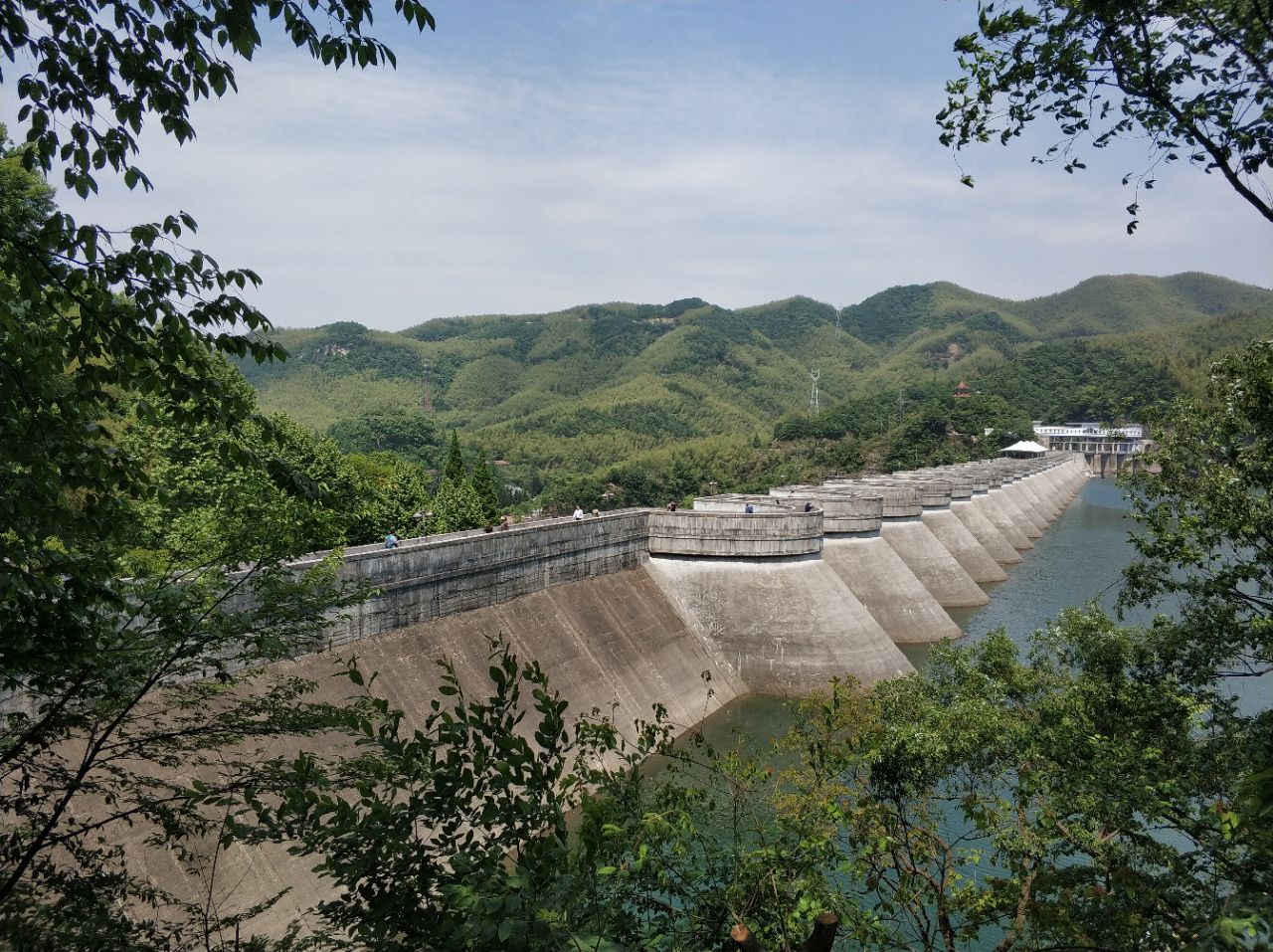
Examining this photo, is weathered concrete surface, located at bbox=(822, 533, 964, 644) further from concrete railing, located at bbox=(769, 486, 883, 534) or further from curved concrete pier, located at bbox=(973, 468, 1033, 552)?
curved concrete pier, located at bbox=(973, 468, 1033, 552)

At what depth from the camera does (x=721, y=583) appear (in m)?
28.3

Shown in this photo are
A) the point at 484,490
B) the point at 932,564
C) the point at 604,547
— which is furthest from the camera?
the point at 484,490

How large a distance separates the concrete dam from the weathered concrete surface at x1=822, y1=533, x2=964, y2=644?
0.06 m

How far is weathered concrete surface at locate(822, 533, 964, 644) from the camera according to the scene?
3303cm

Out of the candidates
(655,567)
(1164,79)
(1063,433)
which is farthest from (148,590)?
(1063,433)

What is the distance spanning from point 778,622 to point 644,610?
167 inches

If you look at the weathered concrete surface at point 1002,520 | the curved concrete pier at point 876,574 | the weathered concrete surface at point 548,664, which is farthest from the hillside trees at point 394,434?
the weathered concrete surface at point 548,664

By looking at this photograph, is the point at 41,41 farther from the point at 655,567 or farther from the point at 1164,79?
the point at 655,567

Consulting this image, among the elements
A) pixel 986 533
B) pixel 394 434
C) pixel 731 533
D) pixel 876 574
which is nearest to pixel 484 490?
pixel 731 533

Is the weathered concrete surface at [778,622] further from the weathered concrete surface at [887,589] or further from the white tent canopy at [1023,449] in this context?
the white tent canopy at [1023,449]

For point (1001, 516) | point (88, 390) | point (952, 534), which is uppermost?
point (88, 390)

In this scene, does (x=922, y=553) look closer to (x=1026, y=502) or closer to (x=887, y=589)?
(x=887, y=589)

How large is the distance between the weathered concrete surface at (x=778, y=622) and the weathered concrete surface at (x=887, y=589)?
16.2 feet

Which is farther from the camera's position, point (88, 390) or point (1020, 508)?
point (1020, 508)
